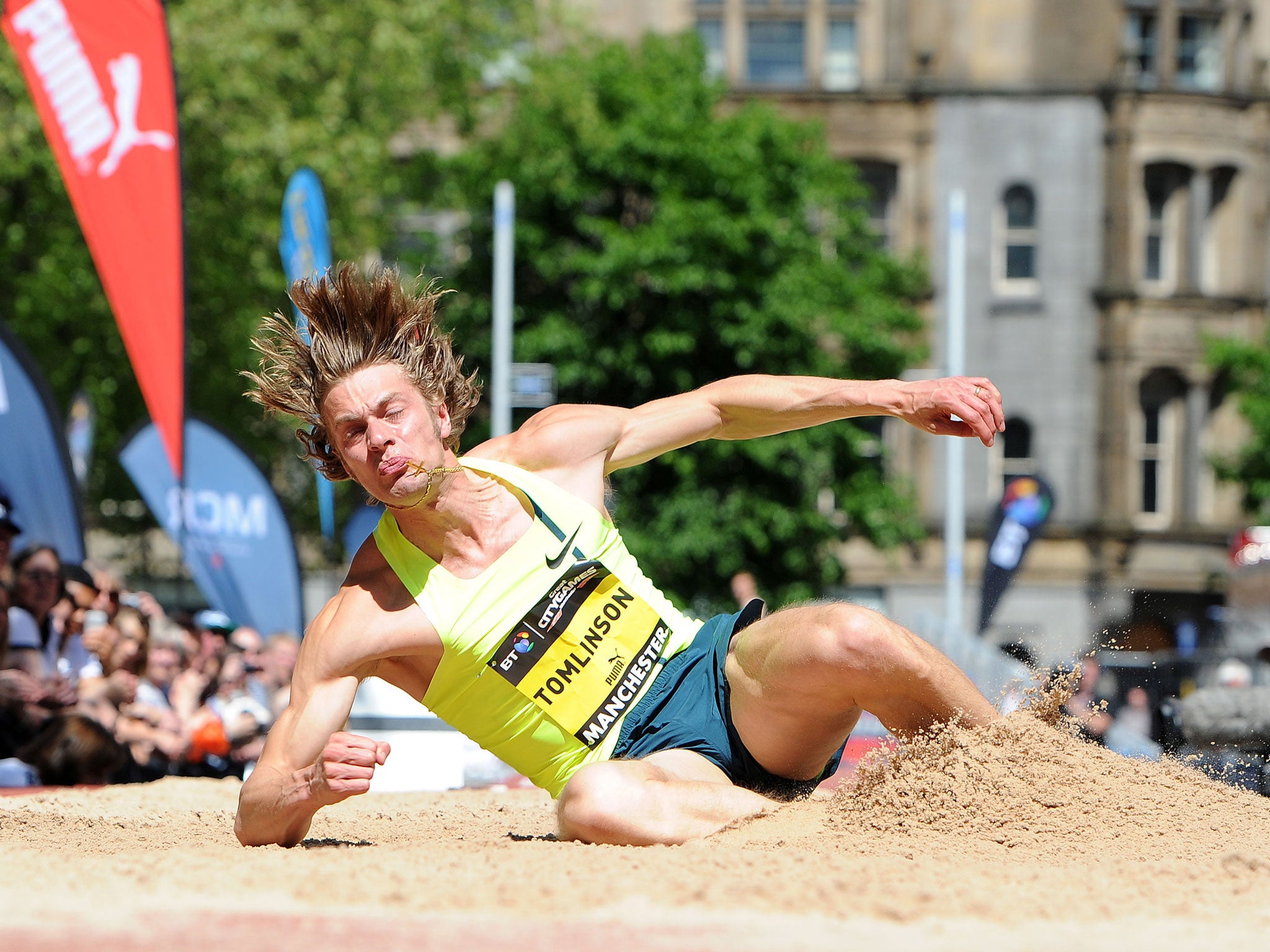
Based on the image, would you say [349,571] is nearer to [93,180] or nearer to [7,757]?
[7,757]

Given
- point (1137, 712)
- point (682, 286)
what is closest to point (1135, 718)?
point (1137, 712)

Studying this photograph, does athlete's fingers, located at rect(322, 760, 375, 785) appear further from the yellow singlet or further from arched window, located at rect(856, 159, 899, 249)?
arched window, located at rect(856, 159, 899, 249)

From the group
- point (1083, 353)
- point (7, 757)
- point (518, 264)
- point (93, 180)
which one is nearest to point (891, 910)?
point (7, 757)

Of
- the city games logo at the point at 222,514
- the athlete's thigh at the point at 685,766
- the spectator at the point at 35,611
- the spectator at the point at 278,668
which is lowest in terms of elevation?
the spectator at the point at 278,668

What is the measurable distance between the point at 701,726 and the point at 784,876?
116 centimetres

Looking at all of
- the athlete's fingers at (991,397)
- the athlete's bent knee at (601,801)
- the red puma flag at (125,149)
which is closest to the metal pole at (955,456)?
the red puma flag at (125,149)

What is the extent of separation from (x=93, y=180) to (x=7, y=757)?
125 inches

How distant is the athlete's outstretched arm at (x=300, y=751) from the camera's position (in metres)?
3.78

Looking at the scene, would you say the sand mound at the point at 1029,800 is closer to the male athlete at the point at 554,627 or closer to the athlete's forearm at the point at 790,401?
the male athlete at the point at 554,627

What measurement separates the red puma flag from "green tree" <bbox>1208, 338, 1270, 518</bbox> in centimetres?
2119

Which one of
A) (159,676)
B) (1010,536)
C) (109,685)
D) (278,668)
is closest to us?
(109,685)

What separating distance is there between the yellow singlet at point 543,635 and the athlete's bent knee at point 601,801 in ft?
0.87

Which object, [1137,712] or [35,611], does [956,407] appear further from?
[1137,712]

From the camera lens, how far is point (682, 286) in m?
20.4
